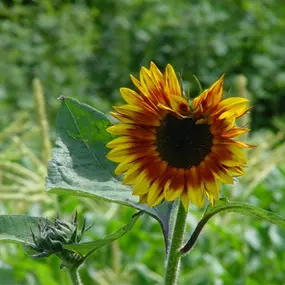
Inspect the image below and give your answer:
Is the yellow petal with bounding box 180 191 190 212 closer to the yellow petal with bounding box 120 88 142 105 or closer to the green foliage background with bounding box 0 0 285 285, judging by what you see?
the yellow petal with bounding box 120 88 142 105

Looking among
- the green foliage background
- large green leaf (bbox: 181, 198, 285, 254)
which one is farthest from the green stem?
the green foliage background

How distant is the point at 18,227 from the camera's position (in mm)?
571

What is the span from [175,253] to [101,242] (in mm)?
47

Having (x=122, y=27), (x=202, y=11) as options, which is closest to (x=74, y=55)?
(x=122, y=27)

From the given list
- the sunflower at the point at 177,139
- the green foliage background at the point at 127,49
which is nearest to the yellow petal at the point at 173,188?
the sunflower at the point at 177,139

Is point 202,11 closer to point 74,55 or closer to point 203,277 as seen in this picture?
point 74,55

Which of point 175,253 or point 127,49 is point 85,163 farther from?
point 127,49

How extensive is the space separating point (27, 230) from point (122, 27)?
318 cm

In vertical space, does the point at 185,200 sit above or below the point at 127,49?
below

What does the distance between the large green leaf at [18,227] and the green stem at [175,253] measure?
0.32ft

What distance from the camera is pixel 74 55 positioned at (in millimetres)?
3510

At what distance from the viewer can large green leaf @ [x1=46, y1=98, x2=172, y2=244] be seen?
55 cm

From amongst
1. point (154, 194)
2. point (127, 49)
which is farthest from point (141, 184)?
point (127, 49)

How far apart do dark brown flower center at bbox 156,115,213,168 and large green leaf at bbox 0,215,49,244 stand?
0.10m
